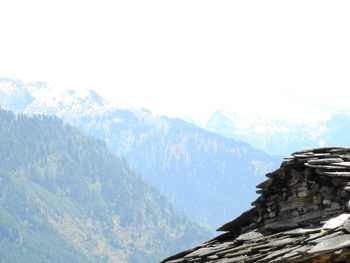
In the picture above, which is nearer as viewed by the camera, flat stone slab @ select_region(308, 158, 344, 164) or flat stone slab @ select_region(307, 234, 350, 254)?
flat stone slab @ select_region(307, 234, 350, 254)

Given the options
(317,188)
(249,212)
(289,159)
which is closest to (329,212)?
(317,188)

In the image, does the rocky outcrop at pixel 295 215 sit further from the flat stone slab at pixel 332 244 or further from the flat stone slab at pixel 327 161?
the flat stone slab at pixel 332 244

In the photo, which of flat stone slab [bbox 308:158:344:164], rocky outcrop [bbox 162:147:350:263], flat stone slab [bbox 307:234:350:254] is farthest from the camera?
flat stone slab [bbox 308:158:344:164]

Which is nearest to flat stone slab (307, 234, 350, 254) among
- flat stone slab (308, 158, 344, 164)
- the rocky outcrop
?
the rocky outcrop

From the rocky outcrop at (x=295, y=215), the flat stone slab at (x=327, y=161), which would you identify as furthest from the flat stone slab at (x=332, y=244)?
the flat stone slab at (x=327, y=161)

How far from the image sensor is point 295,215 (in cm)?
2184

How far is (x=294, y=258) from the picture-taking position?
15195 millimetres

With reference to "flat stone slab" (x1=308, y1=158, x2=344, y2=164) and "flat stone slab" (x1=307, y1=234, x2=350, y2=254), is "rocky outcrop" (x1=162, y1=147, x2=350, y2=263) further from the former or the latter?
"flat stone slab" (x1=307, y1=234, x2=350, y2=254)

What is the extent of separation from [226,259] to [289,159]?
3639 millimetres

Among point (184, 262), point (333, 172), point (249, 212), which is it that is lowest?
point (184, 262)

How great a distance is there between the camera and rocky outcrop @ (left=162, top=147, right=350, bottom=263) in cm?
1652

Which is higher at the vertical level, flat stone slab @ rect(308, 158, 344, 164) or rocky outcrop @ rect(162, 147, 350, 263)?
flat stone slab @ rect(308, 158, 344, 164)

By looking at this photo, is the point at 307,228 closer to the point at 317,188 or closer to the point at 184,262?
the point at 317,188

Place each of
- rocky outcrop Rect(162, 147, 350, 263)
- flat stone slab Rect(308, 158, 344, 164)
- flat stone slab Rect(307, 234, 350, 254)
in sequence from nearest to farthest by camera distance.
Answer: flat stone slab Rect(307, 234, 350, 254)
rocky outcrop Rect(162, 147, 350, 263)
flat stone slab Rect(308, 158, 344, 164)
